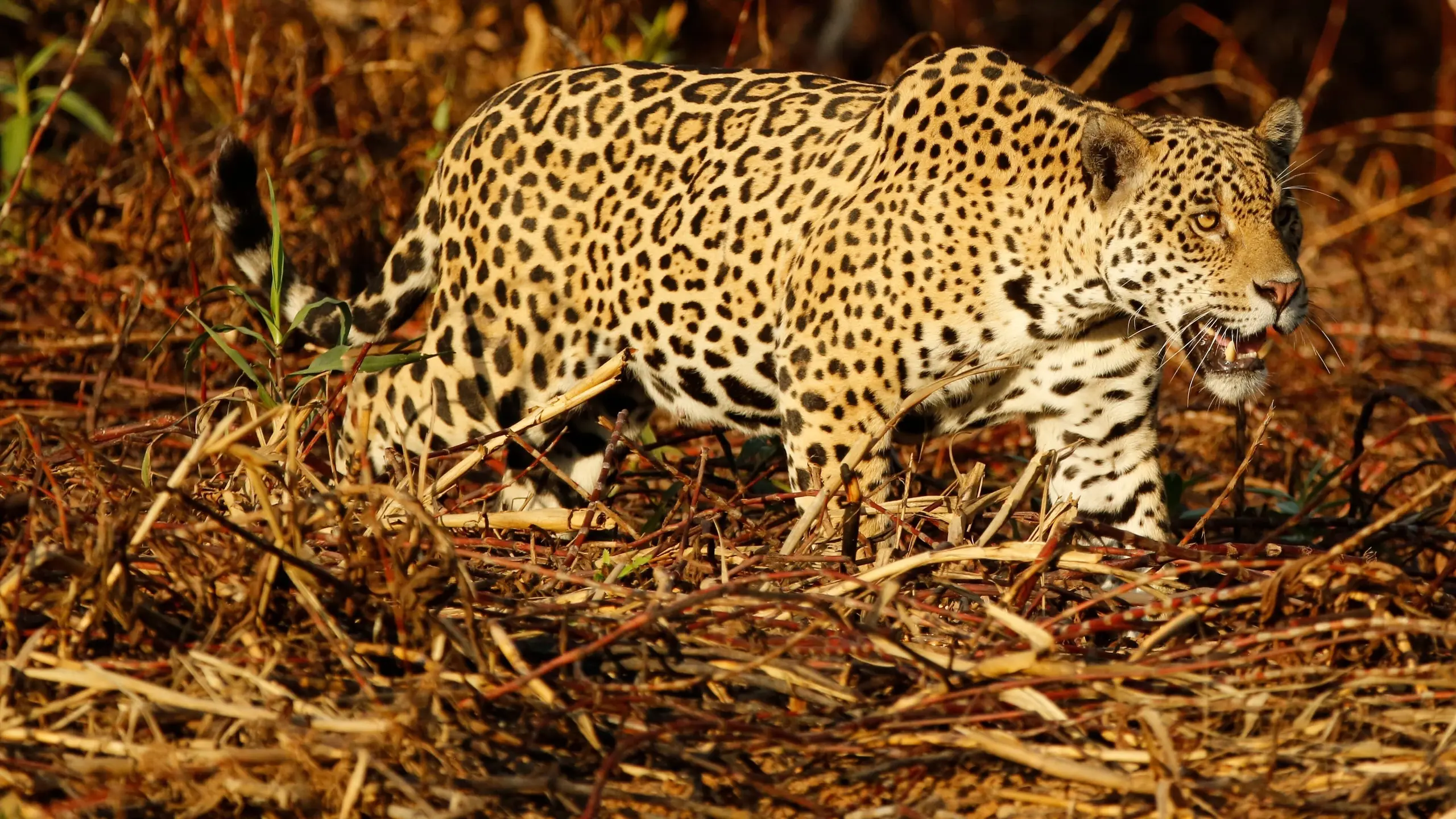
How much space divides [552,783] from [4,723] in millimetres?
930

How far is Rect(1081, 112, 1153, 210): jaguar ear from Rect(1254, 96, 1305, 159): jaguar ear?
49 centimetres

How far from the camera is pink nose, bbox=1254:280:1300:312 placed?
3861 millimetres

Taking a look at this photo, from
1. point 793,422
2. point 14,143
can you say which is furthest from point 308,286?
point 793,422

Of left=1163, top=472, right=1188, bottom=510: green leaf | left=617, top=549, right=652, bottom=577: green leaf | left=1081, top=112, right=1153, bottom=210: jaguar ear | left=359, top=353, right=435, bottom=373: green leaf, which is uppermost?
left=1081, top=112, right=1153, bottom=210: jaguar ear

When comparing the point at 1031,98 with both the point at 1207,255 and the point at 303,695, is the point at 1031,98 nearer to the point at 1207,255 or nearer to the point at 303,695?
the point at 1207,255

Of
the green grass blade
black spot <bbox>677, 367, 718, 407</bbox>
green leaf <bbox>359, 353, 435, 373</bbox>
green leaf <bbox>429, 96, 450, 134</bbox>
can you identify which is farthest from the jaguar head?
green leaf <bbox>429, 96, 450, 134</bbox>

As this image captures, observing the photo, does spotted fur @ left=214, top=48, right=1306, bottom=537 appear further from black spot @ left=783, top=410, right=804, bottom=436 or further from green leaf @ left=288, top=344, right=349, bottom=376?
green leaf @ left=288, top=344, right=349, bottom=376

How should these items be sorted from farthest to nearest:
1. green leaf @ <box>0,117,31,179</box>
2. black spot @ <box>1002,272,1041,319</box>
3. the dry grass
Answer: green leaf @ <box>0,117,31,179</box>
black spot @ <box>1002,272,1041,319</box>
the dry grass

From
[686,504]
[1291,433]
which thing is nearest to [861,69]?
[1291,433]

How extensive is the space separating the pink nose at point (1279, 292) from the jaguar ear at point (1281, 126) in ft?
2.03

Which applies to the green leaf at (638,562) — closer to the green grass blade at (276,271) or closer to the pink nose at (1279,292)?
the green grass blade at (276,271)

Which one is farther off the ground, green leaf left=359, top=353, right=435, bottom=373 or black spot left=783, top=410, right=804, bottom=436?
green leaf left=359, top=353, right=435, bottom=373

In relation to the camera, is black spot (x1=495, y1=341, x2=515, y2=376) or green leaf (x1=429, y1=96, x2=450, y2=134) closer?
black spot (x1=495, y1=341, x2=515, y2=376)

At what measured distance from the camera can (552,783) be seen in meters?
2.75
